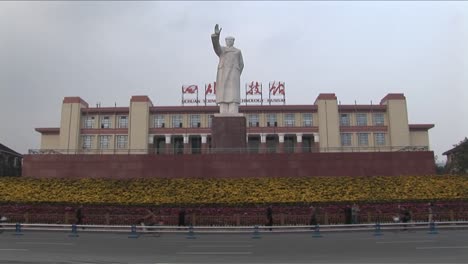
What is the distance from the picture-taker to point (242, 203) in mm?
18156

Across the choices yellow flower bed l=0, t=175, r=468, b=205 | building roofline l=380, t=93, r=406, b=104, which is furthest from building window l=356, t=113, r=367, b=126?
yellow flower bed l=0, t=175, r=468, b=205

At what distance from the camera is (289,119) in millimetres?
55375

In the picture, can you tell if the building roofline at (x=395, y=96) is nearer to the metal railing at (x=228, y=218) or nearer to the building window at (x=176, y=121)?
the building window at (x=176, y=121)

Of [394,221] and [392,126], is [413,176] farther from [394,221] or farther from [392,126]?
[392,126]

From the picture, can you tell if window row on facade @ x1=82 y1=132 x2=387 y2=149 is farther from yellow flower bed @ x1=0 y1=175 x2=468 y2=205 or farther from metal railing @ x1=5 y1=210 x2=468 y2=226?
metal railing @ x1=5 y1=210 x2=468 y2=226

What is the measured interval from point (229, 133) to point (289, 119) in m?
33.8

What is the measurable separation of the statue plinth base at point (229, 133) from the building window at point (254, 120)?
32.9 metres

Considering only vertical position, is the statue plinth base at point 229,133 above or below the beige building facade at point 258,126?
below

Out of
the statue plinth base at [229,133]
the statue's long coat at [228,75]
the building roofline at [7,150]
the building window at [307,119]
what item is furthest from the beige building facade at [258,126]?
the statue plinth base at [229,133]

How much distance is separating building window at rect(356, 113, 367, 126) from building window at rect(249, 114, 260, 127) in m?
12.4

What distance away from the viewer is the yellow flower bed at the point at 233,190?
61.2 ft

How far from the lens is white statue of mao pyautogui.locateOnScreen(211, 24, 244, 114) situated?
75.8 feet

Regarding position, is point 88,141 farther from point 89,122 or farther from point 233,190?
point 233,190

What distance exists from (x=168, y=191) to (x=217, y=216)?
A: 3.49 metres
